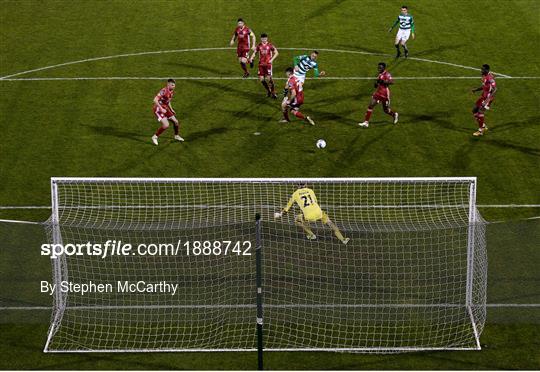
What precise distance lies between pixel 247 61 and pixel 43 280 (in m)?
12.6

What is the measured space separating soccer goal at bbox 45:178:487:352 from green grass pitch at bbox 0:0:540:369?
524 millimetres

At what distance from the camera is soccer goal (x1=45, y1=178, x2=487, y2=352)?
1906 cm

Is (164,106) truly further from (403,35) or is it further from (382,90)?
(403,35)

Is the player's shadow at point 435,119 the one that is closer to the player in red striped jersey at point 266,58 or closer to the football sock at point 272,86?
the football sock at point 272,86

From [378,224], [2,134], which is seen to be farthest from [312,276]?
[2,134]

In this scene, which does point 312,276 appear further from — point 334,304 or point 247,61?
point 247,61

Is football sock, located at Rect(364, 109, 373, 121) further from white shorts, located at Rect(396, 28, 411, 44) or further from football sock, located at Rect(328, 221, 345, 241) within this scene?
football sock, located at Rect(328, 221, 345, 241)

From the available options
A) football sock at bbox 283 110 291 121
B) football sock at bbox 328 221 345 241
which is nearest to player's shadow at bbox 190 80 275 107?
football sock at bbox 283 110 291 121

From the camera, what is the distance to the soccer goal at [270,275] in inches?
750

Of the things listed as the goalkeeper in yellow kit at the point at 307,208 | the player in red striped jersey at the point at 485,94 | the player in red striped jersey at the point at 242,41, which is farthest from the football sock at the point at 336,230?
the player in red striped jersey at the point at 242,41

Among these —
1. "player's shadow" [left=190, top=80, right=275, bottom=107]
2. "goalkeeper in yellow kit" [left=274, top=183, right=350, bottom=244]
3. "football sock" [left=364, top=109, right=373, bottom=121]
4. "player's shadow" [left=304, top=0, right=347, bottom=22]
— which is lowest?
"goalkeeper in yellow kit" [left=274, top=183, right=350, bottom=244]

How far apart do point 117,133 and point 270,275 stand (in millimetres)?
8820

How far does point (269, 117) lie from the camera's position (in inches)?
1127

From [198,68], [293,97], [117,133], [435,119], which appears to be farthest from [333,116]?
[117,133]
